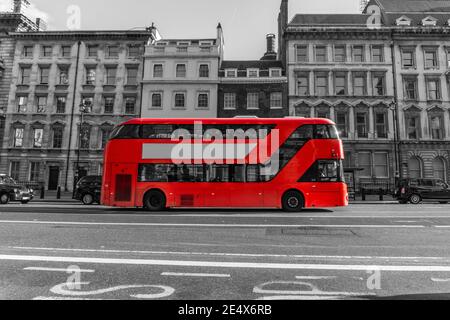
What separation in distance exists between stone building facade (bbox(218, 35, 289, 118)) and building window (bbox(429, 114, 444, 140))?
1438 centimetres

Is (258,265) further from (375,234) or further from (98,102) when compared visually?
(98,102)

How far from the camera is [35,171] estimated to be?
3150 centimetres

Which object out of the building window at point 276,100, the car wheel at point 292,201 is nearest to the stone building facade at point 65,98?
the building window at point 276,100

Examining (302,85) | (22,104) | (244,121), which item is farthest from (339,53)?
(22,104)

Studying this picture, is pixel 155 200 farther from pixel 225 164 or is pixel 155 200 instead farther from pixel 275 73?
pixel 275 73

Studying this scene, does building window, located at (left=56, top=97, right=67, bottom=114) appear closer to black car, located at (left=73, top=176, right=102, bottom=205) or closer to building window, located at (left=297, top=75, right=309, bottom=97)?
black car, located at (left=73, top=176, right=102, bottom=205)

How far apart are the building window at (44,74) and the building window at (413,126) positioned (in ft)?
124

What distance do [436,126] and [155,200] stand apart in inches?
1181

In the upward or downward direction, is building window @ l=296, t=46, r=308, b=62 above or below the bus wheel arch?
above

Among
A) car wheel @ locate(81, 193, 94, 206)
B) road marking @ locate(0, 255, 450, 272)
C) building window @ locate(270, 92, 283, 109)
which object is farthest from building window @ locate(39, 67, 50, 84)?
road marking @ locate(0, 255, 450, 272)

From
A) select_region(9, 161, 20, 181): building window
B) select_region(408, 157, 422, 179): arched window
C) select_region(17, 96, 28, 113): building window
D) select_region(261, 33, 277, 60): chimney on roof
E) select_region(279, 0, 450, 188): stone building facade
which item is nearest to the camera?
select_region(408, 157, 422, 179): arched window

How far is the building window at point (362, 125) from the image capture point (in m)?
30.7

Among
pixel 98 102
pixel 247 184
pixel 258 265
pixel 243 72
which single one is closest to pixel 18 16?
pixel 98 102

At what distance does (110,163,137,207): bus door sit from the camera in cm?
1338
